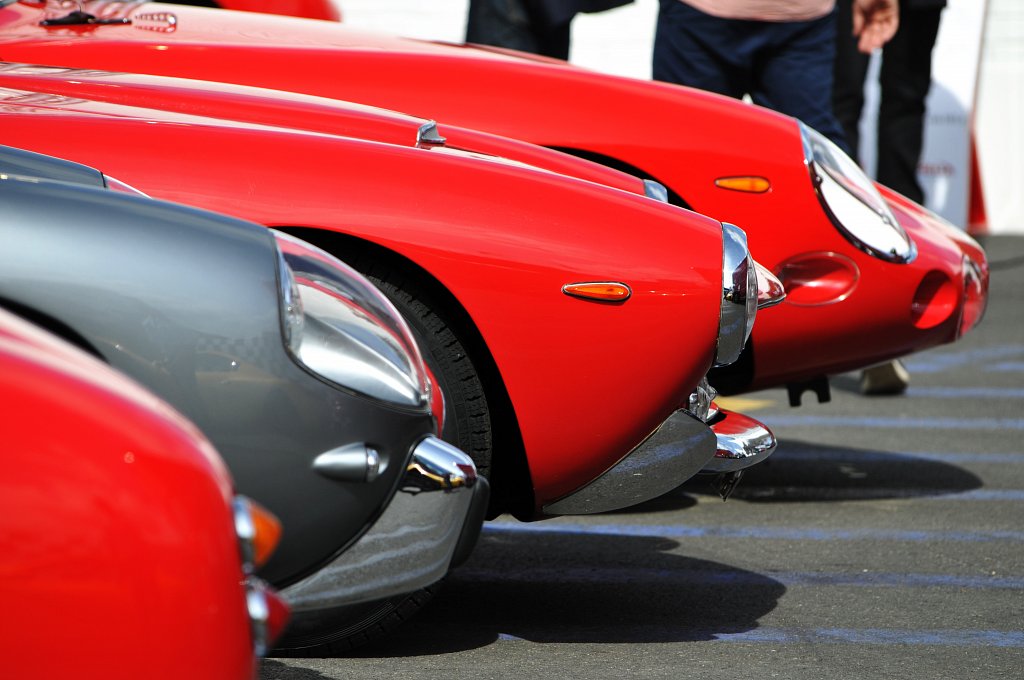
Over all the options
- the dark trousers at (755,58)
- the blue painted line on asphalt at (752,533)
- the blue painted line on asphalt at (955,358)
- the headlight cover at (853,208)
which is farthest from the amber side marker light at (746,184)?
the blue painted line on asphalt at (955,358)

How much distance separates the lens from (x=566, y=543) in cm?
383

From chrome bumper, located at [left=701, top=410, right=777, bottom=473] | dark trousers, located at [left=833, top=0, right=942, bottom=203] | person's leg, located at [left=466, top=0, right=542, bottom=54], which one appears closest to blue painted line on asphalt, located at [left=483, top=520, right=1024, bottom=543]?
chrome bumper, located at [left=701, top=410, right=777, bottom=473]

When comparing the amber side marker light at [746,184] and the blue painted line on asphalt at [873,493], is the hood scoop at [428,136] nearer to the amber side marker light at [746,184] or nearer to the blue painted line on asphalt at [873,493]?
the amber side marker light at [746,184]

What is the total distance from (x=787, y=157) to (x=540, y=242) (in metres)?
1.27

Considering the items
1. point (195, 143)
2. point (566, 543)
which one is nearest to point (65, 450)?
point (195, 143)

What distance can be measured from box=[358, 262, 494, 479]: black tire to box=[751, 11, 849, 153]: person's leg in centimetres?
265

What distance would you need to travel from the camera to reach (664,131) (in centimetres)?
387

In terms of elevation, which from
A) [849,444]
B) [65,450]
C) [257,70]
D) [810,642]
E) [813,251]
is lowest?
[849,444]

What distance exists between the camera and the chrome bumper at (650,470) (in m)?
2.95

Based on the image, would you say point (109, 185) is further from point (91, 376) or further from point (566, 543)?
point (566, 543)

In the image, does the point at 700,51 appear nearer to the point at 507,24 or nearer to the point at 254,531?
the point at 507,24

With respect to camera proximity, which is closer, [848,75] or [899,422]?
[899,422]

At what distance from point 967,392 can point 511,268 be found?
3627 millimetres

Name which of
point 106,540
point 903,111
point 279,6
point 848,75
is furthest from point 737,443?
point 903,111
